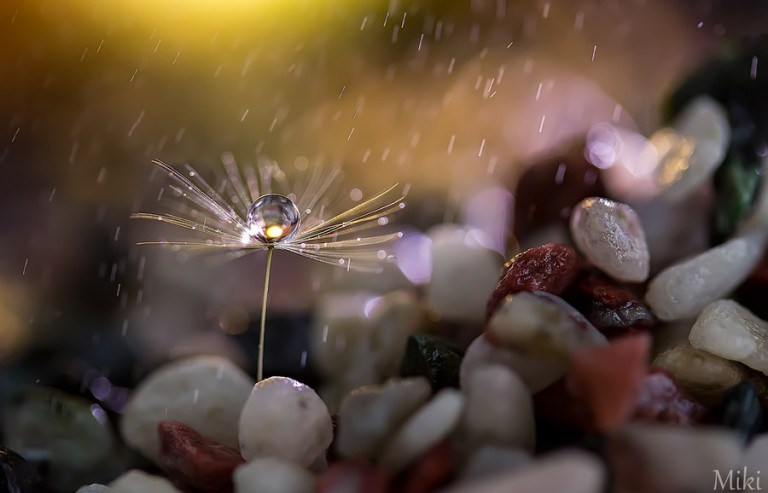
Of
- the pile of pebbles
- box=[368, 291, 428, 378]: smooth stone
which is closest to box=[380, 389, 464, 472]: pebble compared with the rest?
the pile of pebbles

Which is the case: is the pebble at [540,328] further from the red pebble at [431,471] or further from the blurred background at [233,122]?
the blurred background at [233,122]

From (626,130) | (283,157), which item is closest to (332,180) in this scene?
(283,157)

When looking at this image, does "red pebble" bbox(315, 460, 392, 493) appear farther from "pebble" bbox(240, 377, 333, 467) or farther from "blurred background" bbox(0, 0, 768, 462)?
"blurred background" bbox(0, 0, 768, 462)

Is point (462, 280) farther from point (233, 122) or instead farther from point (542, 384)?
point (233, 122)

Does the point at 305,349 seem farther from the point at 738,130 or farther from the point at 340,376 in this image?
the point at 738,130

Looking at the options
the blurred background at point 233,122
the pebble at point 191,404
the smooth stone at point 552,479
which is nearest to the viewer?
the smooth stone at point 552,479

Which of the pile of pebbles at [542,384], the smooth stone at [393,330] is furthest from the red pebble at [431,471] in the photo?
the smooth stone at [393,330]
